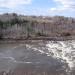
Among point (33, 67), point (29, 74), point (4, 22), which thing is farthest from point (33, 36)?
point (29, 74)

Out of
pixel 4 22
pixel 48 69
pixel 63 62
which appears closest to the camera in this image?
pixel 48 69

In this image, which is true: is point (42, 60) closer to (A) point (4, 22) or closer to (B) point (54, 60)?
(B) point (54, 60)

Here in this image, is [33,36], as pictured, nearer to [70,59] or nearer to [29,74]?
[70,59]

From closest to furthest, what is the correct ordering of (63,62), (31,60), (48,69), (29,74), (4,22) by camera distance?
(29,74)
(48,69)
(63,62)
(31,60)
(4,22)

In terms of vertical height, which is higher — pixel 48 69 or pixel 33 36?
pixel 48 69

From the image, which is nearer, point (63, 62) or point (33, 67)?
point (33, 67)

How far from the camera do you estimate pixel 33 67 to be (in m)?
17.5

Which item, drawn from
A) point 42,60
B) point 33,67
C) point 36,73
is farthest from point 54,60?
point 36,73

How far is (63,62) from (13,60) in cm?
393

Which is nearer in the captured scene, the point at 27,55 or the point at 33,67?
the point at 33,67

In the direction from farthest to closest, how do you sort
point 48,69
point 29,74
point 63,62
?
point 63,62 < point 48,69 < point 29,74

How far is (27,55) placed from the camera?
73.5 ft

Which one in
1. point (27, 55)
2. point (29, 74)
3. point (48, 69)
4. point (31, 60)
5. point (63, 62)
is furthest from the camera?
point (27, 55)

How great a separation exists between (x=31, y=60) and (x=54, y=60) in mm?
1763
